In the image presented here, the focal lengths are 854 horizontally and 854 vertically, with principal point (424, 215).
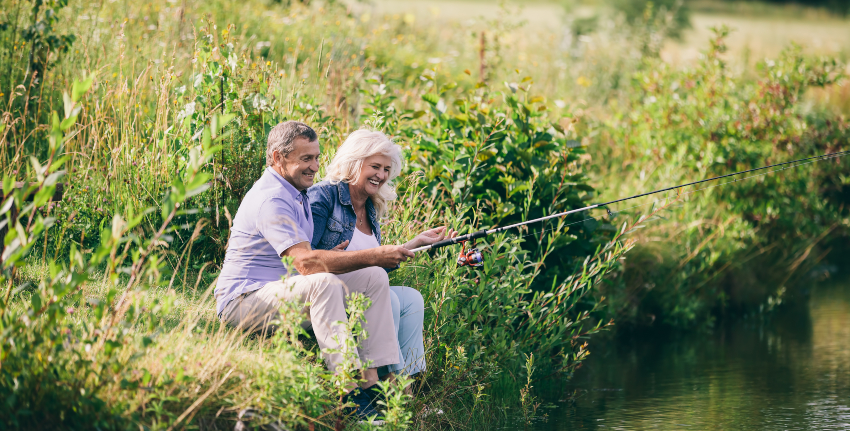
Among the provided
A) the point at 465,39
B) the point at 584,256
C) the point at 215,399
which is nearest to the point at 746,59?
the point at 465,39

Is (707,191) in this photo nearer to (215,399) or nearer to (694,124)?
(694,124)

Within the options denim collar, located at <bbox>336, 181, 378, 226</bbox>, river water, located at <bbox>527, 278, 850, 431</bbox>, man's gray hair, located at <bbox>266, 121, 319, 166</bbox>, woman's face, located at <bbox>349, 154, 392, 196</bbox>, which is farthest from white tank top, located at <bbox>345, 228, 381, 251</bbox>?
river water, located at <bbox>527, 278, 850, 431</bbox>

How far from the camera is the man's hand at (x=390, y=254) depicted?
3746 mm

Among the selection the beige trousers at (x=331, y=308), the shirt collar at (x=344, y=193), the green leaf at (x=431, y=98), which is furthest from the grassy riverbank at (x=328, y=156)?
the shirt collar at (x=344, y=193)

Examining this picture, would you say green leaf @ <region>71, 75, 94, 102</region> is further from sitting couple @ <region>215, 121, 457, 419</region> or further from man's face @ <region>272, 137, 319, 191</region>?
man's face @ <region>272, 137, 319, 191</region>

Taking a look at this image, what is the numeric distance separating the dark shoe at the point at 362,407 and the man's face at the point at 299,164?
3.18 ft

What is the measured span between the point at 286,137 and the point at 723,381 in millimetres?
3319

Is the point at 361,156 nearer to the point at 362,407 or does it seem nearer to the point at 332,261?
the point at 332,261

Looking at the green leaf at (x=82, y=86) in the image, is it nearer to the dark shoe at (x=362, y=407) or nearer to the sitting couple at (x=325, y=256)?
the sitting couple at (x=325, y=256)

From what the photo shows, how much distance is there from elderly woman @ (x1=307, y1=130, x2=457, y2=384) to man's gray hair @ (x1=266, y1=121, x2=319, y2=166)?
290 mm

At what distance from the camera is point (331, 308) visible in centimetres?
358

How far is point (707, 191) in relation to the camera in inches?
300

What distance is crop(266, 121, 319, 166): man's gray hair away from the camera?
152 inches

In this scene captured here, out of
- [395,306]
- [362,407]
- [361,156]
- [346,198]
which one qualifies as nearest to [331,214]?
[346,198]
